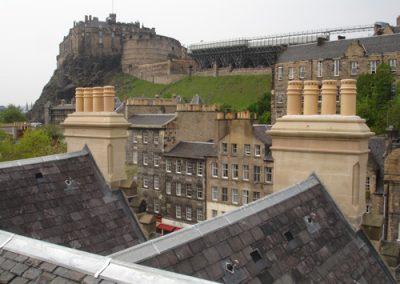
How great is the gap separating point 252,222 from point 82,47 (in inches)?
5356

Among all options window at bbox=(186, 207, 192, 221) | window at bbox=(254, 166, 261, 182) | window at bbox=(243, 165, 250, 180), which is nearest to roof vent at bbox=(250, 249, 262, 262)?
window at bbox=(254, 166, 261, 182)

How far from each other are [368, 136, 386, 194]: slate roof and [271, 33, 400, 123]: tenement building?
24188mm

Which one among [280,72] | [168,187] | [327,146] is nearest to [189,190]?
[168,187]

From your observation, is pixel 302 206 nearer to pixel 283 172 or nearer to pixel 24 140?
pixel 283 172

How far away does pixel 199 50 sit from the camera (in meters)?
117

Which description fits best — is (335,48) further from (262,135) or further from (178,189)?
(178,189)

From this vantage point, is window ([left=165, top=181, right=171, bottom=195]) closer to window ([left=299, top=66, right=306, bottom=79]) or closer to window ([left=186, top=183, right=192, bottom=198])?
window ([left=186, top=183, right=192, bottom=198])

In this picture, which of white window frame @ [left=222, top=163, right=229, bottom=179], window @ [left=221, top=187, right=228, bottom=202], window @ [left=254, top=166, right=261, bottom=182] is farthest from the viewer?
window @ [left=221, top=187, right=228, bottom=202]

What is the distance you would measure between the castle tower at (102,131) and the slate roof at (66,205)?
1.01 ft

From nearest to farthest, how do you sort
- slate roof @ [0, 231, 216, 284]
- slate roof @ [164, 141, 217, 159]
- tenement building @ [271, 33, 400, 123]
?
slate roof @ [0, 231, 216, 284] → slate roof @ [164, 141, 217, 159] → tenement building @ [271, 33, 400, 123]

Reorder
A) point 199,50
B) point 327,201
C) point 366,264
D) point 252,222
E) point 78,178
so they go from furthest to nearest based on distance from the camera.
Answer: point 199,50 → point 78,178 → point 327,201 → point 366,264 → point 252,222

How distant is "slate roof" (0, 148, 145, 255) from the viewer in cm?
830

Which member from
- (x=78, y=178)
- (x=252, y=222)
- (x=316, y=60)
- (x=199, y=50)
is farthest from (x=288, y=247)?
(x=199, y=50)

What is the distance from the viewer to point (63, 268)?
4340 mm
